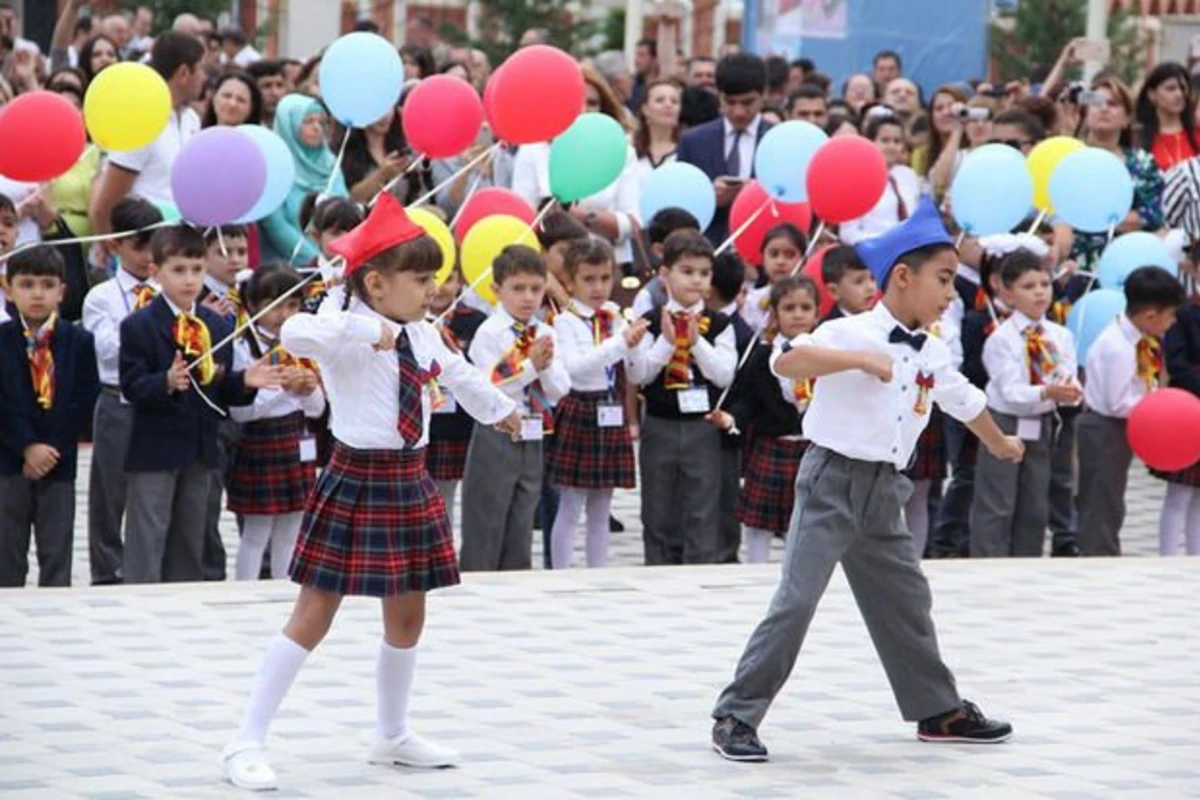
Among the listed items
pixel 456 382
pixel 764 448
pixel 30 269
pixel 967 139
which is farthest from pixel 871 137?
pixel 456 382

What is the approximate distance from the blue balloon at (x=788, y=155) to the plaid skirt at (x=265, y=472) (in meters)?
2.55

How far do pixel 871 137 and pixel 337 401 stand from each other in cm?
725

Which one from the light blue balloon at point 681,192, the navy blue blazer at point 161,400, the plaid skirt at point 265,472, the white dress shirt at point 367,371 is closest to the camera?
the white dress shirt at point 367,371

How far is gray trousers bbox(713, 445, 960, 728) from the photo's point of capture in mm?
6672

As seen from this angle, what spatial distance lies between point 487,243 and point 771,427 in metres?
1.38

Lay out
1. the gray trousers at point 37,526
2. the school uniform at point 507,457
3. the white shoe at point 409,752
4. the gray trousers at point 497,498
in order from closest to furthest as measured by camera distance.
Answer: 1. the white shoe at point 409,752
2. the gray trousers at point 37,526
3. the school uniform at point 507,457
4. the gray trousers at point 497,498

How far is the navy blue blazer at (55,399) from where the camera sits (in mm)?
9141

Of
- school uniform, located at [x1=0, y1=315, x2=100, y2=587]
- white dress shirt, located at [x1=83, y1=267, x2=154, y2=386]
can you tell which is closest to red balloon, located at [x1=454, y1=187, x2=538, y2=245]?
white dress shirt, located at [x1=83, y1=267, x2=154, y2=386]

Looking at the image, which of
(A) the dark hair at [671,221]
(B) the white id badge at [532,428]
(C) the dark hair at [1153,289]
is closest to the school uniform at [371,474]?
(B) the white id badge at [532,428]

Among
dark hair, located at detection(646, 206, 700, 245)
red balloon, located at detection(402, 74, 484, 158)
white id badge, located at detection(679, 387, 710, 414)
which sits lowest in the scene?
white id badge, located at detection(679, 387, 710, 414)

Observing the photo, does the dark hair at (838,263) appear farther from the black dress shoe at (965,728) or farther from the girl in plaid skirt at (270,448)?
the black dress shoe at (965,728)

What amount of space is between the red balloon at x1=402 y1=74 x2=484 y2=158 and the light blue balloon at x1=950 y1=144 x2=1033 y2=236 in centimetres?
202

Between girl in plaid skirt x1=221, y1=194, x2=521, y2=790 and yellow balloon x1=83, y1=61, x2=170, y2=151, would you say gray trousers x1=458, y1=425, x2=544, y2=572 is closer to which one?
yellow balloon x1=83, y1=61, x2=170, y2=151

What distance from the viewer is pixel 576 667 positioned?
7762 mm
